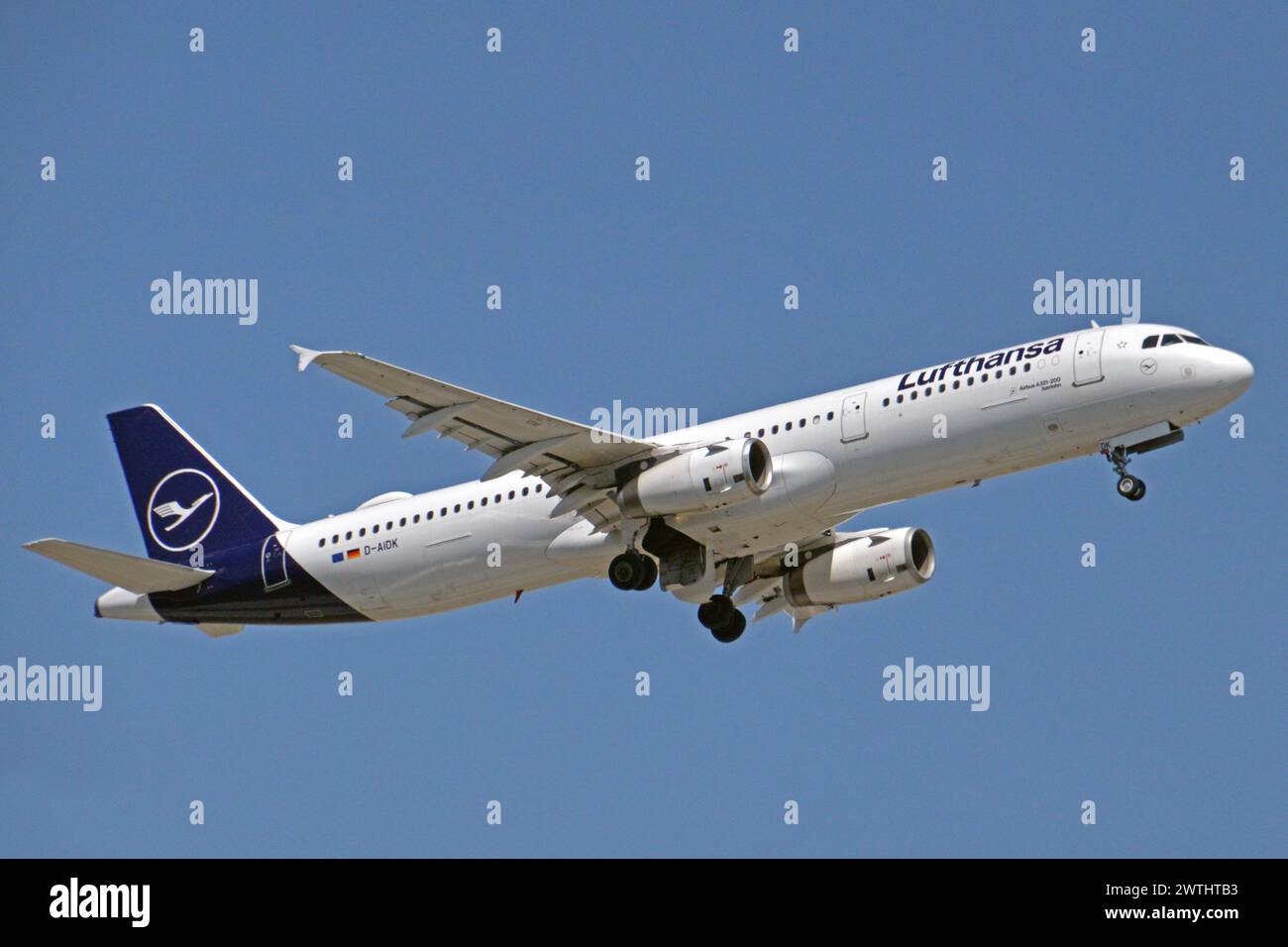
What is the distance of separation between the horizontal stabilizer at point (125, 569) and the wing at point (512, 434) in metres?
9.38

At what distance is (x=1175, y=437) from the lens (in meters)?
42.1

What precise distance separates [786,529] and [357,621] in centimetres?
1169

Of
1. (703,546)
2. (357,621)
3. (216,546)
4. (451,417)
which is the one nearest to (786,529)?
(703,546)

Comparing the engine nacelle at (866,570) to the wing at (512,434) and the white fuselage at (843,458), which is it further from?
the wing at (512,434)

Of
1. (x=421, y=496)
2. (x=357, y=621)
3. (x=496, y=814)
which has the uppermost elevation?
(x=421, y=496)

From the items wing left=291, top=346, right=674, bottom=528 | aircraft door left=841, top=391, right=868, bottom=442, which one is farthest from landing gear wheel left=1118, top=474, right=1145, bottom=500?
wing left=291, top=346, right=674, bottom=528

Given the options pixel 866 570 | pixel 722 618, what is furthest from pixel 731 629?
pixel 866 570

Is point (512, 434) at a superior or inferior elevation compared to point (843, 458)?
superior

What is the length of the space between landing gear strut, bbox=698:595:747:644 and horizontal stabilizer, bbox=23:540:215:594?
1285 centimetres

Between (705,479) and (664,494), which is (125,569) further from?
(705,479)

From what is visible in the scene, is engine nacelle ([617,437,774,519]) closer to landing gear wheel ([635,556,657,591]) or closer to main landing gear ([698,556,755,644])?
landing gear wheel ([635,556,657,591])

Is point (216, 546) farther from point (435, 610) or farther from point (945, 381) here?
point (945, 381)

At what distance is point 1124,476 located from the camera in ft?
139

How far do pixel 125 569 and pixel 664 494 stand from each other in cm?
1441
